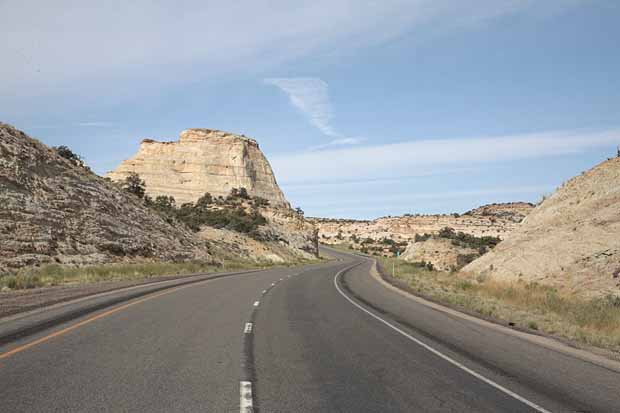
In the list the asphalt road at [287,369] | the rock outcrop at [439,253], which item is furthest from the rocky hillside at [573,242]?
the rock outcrop at [439,253]

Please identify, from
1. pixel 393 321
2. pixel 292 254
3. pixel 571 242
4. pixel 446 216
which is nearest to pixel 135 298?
pixel 393 321

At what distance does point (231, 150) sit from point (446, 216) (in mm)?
55780

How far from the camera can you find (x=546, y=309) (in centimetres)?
1780

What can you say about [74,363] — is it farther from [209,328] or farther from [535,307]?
[535,307]

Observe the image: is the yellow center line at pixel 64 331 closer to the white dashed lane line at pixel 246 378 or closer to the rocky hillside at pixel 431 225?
the white dashed lane line at pixel 246 378

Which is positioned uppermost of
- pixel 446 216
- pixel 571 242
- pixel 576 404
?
pixel 446 216

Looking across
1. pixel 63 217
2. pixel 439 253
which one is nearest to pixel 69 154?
pixel 63 217

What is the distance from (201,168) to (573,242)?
8866cm

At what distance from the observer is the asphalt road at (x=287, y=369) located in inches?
242

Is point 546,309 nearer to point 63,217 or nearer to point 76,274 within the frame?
point 76,274

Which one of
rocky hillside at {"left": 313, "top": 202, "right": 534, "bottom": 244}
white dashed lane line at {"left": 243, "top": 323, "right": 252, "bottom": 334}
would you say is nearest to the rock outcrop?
rocky hillside at {"left": 313, "top": 202, "right": 534, "bottom": 244}

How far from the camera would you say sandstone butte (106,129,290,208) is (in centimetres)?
10288

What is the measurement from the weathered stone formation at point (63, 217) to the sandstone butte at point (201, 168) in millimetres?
52607

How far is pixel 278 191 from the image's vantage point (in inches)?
4680
